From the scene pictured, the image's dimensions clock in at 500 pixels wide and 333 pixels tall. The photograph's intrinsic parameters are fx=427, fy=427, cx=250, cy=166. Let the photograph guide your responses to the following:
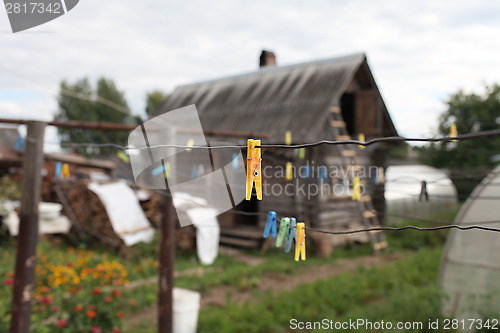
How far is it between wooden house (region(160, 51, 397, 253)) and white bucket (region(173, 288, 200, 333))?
194 inches

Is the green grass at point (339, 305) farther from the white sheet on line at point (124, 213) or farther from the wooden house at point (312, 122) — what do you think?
the white sheet on line at point (124, 213)

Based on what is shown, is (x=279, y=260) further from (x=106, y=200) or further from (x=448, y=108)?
(x=448, y=108)

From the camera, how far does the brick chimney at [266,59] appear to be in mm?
15852

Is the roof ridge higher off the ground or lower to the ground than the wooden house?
higher

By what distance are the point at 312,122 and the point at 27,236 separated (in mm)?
8163

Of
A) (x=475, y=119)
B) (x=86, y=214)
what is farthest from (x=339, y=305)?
(x=475, y=119)

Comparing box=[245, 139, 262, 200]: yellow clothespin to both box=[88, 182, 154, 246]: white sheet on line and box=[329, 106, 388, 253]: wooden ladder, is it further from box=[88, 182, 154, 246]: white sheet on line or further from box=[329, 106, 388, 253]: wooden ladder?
box=[329, 106, 388, 253]: wooden ladder

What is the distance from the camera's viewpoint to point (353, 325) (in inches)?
213

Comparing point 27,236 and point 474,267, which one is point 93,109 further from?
point 474,267

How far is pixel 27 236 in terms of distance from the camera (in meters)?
4.17

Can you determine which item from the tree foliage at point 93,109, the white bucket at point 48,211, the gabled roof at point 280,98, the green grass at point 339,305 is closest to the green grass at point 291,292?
the green grass at point 339,305

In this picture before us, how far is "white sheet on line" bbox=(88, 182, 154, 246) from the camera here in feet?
29.0

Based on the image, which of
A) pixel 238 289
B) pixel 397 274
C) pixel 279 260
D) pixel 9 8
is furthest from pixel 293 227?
pixel 279 260

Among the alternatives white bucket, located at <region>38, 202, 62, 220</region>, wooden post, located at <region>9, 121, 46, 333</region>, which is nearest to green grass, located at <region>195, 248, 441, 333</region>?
wooden post, located at <region>9, 121, 46, 333</region>
